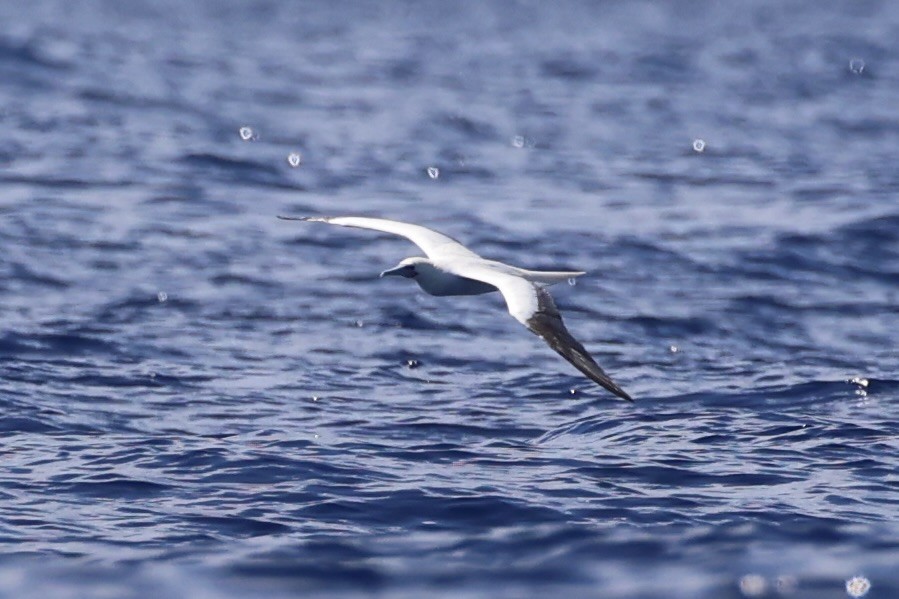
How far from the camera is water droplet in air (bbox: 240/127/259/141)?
23.6 metres

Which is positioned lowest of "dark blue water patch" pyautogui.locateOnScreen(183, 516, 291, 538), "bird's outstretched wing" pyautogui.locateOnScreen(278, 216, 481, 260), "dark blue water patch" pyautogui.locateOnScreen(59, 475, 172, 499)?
"dark blue water patch" pyautogui.locateOnScreen(183, 516, 291, 538)

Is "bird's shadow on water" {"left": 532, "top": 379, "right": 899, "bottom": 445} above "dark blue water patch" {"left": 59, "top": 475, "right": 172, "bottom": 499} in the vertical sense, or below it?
above

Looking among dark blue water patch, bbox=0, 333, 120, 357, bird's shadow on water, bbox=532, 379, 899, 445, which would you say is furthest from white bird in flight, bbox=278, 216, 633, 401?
dark blue water patch, bbox=0, 333, 120, 357

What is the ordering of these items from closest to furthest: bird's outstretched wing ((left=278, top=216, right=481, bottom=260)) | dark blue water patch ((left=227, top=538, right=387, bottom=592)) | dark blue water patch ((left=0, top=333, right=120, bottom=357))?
dark blue water patch ((left=227, top=538, right=387, bottom=592)) < bird's outstretched wing ((left=278, top=216, right=481, bottom=260)) < dark blue water patch ((left=0, top=333, right=120, bottom=357))

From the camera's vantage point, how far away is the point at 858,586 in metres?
8.72

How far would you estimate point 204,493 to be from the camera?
10094mm

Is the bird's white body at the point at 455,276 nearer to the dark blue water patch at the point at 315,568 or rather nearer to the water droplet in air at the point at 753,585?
the dark blue water patch at the point at 315,568

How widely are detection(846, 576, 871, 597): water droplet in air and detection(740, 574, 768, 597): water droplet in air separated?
1.59 ft

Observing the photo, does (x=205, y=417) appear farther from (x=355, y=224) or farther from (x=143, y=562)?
(x=143, y=562)

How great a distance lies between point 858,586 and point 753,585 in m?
0.62

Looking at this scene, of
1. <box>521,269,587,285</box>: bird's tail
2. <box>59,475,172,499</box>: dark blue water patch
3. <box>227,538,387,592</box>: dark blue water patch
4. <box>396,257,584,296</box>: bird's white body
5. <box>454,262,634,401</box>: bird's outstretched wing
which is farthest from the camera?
<box>396,257,584,296</box>: bird's white body

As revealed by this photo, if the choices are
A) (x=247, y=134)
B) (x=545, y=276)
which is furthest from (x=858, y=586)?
(x=247, y=134)

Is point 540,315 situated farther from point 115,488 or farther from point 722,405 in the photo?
point 722,405

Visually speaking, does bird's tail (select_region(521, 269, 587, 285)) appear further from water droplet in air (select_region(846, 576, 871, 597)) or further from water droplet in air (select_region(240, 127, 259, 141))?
water droplet in air (select_region(240, 127, 259, 141))
